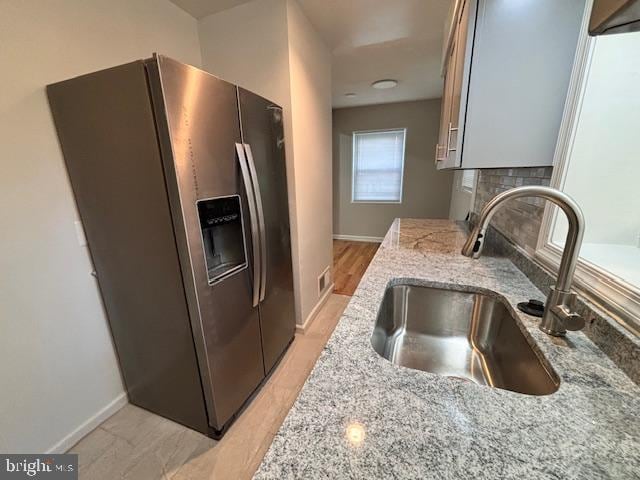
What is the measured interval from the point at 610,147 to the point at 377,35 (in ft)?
6.56

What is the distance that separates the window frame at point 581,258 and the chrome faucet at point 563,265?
10cm

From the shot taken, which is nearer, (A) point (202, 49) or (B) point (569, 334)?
(B) point (569, 334)

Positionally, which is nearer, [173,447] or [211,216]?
[211,216]

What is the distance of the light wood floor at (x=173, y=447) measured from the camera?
47.1 inches

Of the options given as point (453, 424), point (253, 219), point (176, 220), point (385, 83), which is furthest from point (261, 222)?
point (385, 83)

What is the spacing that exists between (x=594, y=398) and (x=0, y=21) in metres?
2.24

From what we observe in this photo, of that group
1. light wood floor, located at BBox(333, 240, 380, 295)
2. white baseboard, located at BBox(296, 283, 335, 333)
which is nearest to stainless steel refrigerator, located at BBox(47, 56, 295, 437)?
white baseboard, located at BBox(296, 283, 335, 333)

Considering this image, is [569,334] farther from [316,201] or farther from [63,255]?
[63,255]

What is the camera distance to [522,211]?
1.22 meters

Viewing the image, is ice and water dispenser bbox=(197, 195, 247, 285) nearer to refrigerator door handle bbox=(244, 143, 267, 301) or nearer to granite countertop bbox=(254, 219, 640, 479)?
refrigerator door handle bbox=(244, 143, 267, 301)

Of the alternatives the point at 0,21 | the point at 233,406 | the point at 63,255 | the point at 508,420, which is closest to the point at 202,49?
the point at 0,21

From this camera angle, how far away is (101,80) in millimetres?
1011

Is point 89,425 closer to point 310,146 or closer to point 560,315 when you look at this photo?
point 560,315

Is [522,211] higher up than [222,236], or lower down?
higher up
